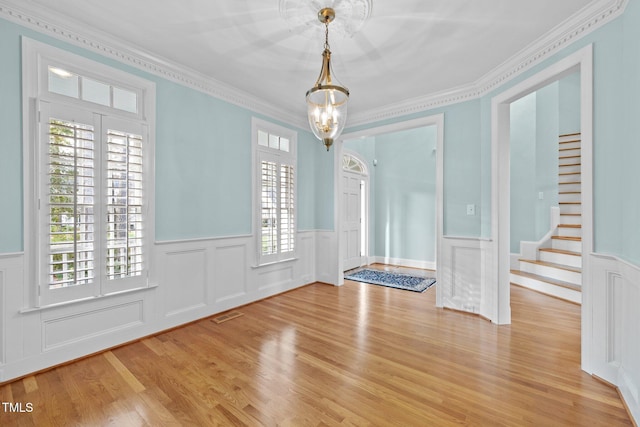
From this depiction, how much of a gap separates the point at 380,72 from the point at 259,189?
217cm

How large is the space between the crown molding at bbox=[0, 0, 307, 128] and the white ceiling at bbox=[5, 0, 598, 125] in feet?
0.06

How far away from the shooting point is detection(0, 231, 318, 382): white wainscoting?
2117mm

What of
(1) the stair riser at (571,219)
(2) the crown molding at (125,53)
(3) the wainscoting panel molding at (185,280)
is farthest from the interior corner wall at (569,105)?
(3) the wainscoting panel molding at (185,280)

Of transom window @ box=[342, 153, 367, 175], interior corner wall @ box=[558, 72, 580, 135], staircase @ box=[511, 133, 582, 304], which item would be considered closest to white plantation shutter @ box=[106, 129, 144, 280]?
transom window @ box=[342, 153, 367, 175]

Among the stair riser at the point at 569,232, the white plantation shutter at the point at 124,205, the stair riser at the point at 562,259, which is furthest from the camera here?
the stair riser at the point at 569,232

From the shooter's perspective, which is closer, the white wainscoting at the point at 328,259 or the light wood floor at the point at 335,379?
the light wood floor at the point at 335,379

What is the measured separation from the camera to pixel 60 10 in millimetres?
2238

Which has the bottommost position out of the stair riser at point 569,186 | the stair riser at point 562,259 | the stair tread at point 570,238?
the stair riser at point 562,259

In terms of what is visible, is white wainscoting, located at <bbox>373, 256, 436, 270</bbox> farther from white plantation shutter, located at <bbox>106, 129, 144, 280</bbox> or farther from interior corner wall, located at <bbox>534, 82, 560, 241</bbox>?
white plantation shutter, located at <bbox>106, 129, 144, 280</bbox>

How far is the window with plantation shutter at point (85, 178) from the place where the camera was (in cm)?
220

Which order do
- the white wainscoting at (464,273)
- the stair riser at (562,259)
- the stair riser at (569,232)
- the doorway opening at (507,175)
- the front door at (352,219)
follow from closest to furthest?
1. the doorway opening at (507,175)
2. the white wainscoting at (464,273)
3. the stair riser at (562,259)
4. the stair riser at (569,232)
5. the front door at (352,219)

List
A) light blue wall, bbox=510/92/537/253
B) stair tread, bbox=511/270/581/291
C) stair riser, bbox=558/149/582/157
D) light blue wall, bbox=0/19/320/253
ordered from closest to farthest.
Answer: light blue wall, bbox=0/19/320/253 < stair tread, bbox=511/270/581/291 < stair riser, bbox=558/149/582/157 < light blue wall, bbox=510/92/537/253

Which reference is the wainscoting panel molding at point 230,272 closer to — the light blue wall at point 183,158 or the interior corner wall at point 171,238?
the interior corner wall at point 171,238

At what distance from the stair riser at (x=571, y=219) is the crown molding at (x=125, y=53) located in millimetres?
5238
